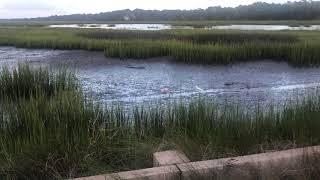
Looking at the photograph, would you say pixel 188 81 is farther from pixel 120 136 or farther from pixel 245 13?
pixel 245 13

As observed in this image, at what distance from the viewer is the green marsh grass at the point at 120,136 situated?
4.88 metres

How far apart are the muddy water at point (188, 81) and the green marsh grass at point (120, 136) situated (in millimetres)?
4122

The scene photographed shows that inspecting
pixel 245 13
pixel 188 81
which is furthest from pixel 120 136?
pixel 245 13

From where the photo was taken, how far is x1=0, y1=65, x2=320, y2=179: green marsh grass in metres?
4.88

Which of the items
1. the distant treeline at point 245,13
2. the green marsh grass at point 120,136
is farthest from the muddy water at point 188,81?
the distant treeline at point 245,13

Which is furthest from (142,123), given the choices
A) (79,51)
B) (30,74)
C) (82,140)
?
(79,51)

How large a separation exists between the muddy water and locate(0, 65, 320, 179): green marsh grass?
13.5ft

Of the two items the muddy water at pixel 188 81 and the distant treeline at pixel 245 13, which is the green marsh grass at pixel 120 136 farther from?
the distant treeline at pixel 245 13

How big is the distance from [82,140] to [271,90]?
375 inches

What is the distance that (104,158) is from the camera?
517 centimetres

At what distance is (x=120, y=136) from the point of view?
228 inches

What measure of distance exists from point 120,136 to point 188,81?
10208 millimetres

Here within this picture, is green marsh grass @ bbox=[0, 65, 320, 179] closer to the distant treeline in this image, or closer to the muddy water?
the muddy water

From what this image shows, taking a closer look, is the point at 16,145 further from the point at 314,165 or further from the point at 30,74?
the point at 30,74
